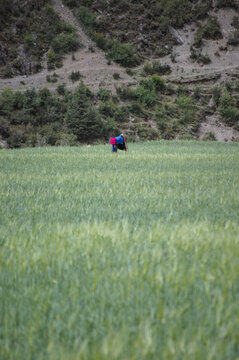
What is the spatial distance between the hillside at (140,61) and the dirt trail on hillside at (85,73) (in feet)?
0.62

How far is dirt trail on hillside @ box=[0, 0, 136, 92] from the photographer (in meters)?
54.7

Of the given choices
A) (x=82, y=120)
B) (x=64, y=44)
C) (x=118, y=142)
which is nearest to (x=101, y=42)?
(x=64, y=44)

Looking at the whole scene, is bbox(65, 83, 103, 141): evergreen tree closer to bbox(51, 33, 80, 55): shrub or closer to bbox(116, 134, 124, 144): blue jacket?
bbox(116, 134, 124, 144): blue jacket

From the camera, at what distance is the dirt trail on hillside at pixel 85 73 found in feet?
179

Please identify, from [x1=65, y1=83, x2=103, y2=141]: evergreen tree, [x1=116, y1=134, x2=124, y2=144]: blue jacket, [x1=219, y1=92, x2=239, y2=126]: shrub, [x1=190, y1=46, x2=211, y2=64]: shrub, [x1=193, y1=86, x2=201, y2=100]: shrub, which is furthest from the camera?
[x1=190, y1=46, x2=211, y2=64]: shrub

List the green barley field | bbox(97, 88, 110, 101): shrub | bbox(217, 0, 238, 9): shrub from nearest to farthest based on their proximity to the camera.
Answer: the green barley field → bbox(97, 88, 110, 101): shrub → bbox(217, 0, 238, 9): shrub

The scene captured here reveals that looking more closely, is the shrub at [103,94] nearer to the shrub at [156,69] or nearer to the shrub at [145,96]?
the shrub at [145,96]

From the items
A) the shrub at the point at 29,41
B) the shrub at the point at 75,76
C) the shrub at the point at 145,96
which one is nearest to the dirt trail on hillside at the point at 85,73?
the shrub at the point at 75,76

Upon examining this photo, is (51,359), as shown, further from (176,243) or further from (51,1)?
(51,1)

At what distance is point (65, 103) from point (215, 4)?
73.3 meters

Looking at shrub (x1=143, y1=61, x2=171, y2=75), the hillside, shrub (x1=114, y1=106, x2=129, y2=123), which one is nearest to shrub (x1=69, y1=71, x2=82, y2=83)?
the hillside

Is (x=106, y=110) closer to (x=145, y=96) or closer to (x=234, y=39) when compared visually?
(x=145, y=96)

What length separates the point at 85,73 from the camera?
6138cm

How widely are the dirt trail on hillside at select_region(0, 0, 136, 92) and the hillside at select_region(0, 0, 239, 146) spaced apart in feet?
0.62
